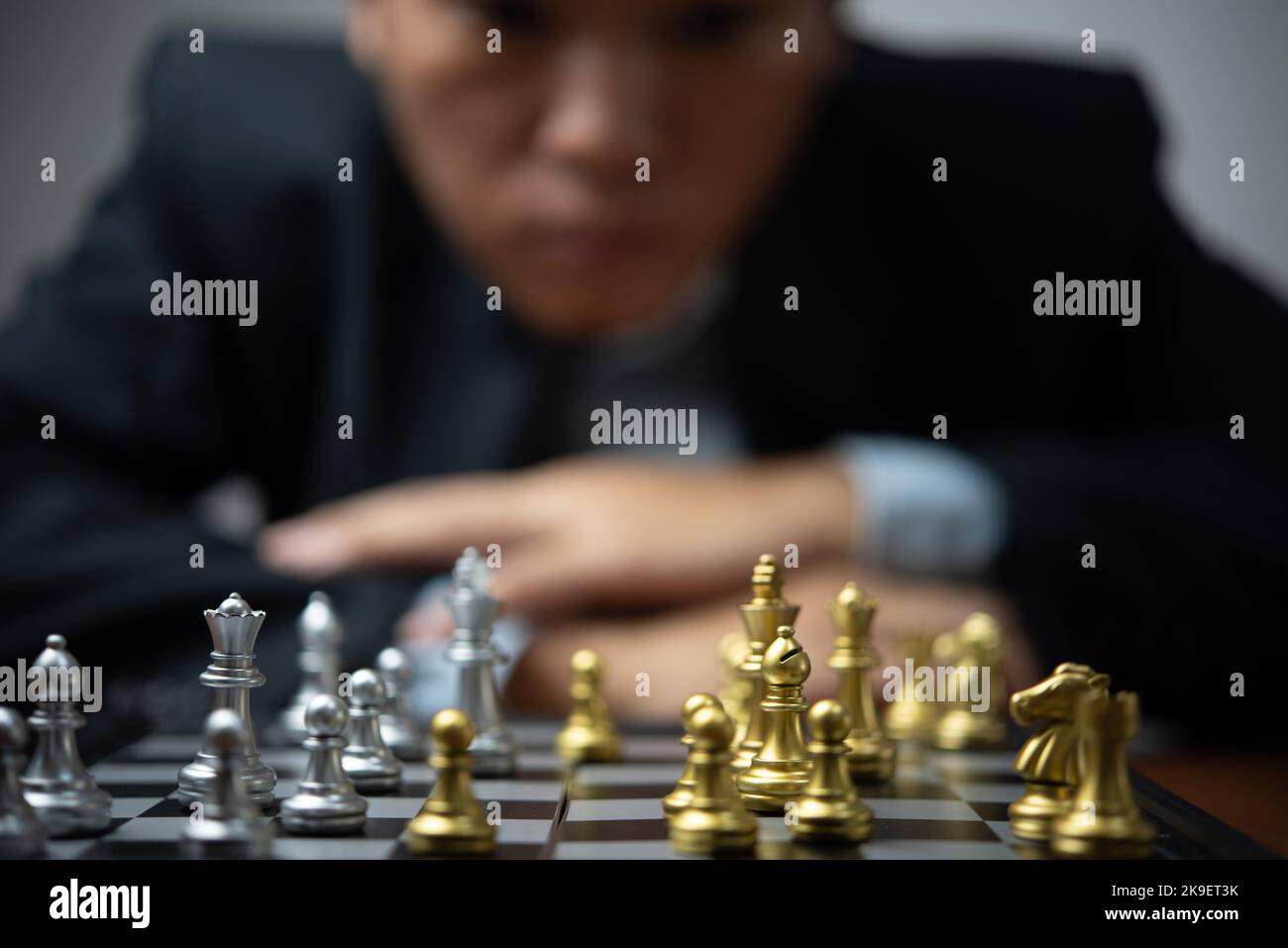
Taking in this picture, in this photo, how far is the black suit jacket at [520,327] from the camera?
2.09 meters

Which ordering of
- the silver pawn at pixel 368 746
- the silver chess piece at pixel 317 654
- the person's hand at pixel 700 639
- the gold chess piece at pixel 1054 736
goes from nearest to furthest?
the gold chess piece at pixel 1054 736 < the silver pawn at pixel 368 746 < the silver chess piece at pixel 317 654 < the person's hand at pixel 700 639

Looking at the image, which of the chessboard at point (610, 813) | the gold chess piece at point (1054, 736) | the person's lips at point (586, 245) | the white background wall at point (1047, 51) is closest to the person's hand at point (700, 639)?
the chessboard at point (610, 813)

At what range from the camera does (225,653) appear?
1.06m

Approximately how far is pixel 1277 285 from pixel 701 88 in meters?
1.09

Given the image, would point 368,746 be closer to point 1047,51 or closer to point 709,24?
point 709,24

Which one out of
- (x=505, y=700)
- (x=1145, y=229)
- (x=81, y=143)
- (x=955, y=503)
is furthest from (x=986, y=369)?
(x=81, y=143)

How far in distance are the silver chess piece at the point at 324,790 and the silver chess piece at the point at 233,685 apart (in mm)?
66

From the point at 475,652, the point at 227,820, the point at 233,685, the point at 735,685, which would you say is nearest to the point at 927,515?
the point at 735,685

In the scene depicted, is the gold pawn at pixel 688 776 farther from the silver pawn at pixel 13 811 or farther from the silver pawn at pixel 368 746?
the silver pawn at pixel 13 811

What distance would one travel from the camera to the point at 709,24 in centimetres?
186

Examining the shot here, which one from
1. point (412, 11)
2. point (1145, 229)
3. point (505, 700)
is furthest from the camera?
point (1145, 229)

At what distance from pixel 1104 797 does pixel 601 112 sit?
3.87 feet

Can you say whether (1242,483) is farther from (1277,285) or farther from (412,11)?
(412,11)

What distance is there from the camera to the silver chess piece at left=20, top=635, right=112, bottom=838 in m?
0.91
